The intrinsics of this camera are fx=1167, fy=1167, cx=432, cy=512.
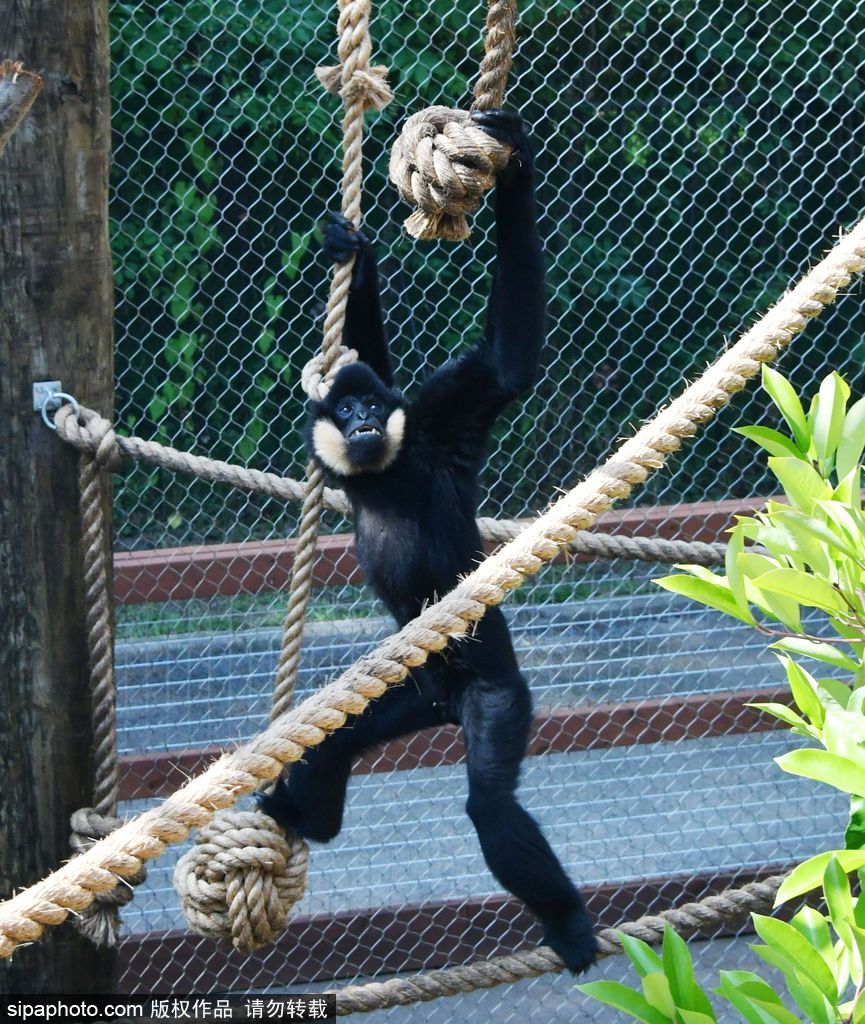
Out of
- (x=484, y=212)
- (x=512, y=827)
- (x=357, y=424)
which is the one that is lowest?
Answer: (x=512, y=827)

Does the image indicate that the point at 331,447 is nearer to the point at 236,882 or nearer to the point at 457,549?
the point at 457,549

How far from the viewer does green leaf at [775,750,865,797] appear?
1070 millimetres

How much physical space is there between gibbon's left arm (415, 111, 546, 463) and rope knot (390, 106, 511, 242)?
0.32ft

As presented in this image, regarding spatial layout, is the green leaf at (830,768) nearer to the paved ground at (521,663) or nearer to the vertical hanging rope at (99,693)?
the vertical hanging rope at (99,693)

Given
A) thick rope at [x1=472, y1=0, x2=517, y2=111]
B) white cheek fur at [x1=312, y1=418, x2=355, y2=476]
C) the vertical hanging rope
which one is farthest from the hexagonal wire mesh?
thick rope at [x1=472, y1=0, x2=517, y2=111]

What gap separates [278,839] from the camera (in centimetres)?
219

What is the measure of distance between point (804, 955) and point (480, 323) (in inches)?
179

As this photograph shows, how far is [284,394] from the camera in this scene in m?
5.68

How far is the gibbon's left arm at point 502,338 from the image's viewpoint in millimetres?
2342

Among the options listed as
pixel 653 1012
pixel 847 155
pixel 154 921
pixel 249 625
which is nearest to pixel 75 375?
pixel 653 1012

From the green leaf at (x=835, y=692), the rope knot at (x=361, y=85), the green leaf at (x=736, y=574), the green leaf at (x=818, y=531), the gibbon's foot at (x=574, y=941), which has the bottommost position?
the gibbon's foot at (x=574, y=941)

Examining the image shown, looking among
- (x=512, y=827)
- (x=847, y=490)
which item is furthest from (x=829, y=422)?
(x=512, y=827)

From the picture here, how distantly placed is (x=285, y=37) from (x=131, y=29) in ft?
2.16

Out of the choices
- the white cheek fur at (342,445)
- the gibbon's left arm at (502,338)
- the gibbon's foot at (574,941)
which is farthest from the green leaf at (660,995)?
the white cheek fur at (342,445)
